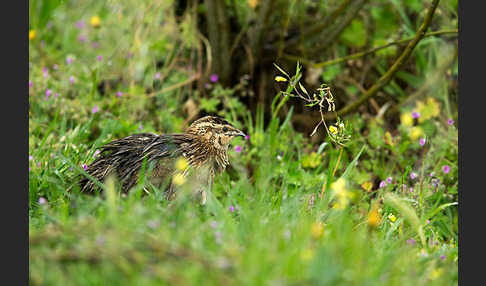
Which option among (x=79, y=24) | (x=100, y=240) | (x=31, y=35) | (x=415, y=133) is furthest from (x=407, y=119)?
(x=79, y=24)

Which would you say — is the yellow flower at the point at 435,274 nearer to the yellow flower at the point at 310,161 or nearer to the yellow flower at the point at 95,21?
the yellow flower at the point at 310,161

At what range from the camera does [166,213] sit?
3479 mm

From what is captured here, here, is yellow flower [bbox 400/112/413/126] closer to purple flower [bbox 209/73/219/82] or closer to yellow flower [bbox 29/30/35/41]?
purple flower [bbox 209/73/219/82]

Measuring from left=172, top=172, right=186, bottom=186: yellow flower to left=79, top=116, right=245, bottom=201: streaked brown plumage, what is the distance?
0.08 ft

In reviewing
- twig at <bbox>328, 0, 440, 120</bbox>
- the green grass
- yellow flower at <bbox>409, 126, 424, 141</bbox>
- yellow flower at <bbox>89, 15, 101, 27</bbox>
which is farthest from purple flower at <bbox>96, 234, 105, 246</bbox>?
yellow flower at <bbox>89, 15, 101, 27</bbox>

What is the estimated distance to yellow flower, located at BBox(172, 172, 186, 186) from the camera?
14.6ft

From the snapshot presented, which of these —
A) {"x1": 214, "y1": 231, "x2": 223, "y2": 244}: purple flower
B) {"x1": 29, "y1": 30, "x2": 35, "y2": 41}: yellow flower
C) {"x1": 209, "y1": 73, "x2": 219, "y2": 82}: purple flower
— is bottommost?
{"x1": 209, "y1": 73, "x2": 219, "y2": 82}: purple flower

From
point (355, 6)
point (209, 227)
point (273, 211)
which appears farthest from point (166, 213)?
point (355, 6)

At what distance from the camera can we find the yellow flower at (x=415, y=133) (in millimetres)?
6059

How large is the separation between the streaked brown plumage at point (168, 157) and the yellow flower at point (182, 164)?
0.09ft

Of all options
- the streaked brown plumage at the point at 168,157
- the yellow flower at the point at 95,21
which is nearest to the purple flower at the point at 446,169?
the streaked brown plumage at the point at 168,157

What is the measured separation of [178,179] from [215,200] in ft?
2.09

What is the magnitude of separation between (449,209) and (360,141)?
1.18 m

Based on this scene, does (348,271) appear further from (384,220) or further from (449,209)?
(449,209)
